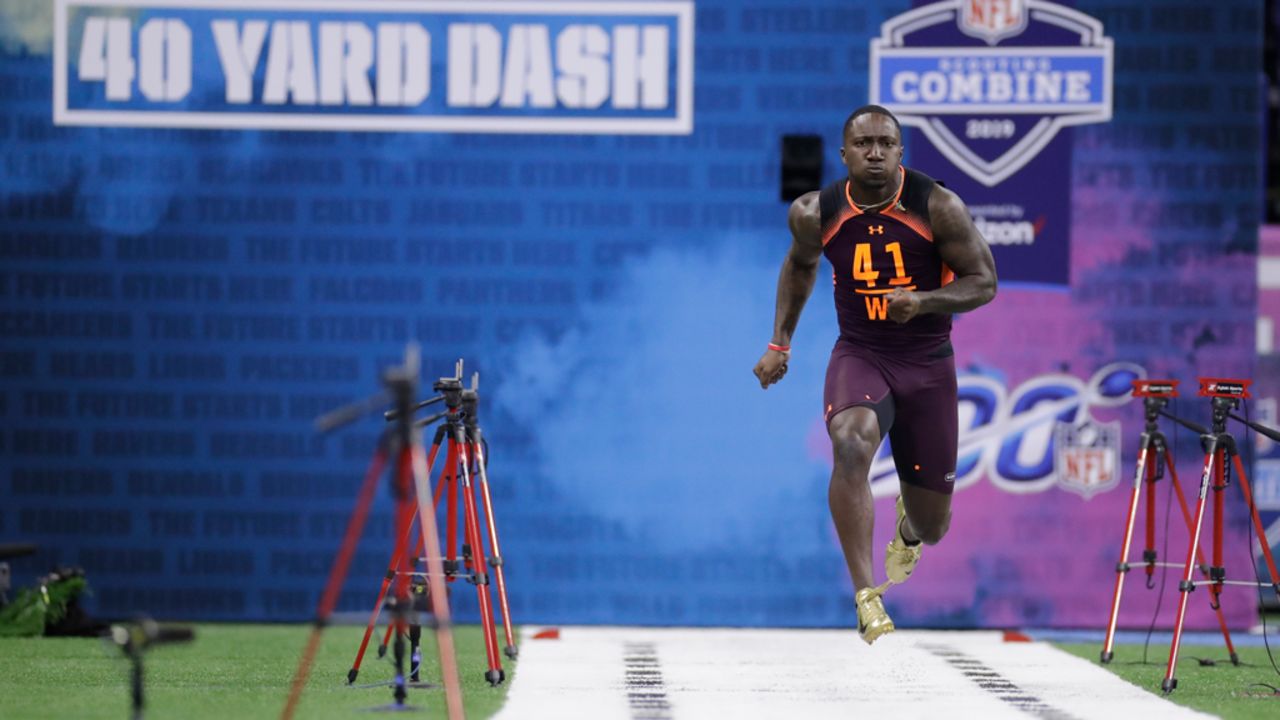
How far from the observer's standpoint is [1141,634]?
27.6 feet

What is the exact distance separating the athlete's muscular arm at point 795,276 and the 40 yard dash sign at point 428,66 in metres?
2.34

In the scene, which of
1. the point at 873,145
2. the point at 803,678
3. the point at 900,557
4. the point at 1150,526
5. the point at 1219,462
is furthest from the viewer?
the point at 1150,526

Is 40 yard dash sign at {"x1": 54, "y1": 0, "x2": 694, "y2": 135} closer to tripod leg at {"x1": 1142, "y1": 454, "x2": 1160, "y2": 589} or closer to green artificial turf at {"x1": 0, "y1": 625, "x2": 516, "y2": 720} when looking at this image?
green artificial turf at {"x1": 0, "y1": 625, "x2": 516, "y2": 720}

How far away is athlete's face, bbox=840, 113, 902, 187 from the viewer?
584 cm

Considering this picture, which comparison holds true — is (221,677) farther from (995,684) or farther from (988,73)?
(988,73)

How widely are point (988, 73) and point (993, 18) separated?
28cm

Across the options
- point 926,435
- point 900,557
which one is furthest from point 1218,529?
point 926,435

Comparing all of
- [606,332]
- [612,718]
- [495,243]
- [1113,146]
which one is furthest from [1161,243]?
[612,718]

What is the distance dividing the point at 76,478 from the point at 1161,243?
5.69 metres

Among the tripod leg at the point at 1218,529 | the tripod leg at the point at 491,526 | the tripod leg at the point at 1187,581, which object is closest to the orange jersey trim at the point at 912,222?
the tripod leg at the point at 1187,581

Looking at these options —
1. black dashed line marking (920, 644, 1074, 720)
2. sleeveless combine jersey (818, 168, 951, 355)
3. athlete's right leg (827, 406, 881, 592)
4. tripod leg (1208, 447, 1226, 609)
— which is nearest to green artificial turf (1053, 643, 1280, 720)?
tripod leg (1208, 447, 1226, 609)

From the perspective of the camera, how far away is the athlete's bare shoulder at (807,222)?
20.2 ft

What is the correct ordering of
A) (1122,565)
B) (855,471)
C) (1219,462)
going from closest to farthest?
(855,471) → (1219,462) → (1122,565)

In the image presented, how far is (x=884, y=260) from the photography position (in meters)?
6.04
